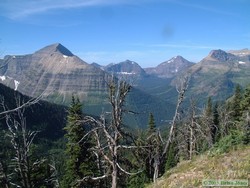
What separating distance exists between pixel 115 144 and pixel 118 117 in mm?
1606

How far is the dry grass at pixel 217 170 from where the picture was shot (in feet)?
45.6

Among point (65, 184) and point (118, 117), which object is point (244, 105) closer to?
point (65, 184)

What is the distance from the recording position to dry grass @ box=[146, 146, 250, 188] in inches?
548

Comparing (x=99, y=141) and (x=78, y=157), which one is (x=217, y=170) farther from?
(x=78, y=157)

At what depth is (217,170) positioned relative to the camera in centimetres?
1507

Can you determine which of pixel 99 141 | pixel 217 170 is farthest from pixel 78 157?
pixel 217 170

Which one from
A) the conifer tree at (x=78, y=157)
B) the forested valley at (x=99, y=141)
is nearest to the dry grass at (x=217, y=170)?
the forested valley at (x=99, y=141)

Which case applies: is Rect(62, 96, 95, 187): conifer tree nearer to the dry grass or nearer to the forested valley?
the forested valley

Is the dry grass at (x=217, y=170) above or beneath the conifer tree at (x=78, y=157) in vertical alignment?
above

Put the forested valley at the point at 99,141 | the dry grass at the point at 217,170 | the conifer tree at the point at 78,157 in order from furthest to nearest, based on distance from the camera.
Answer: the conifer tree at the point at 78,157 < the forested valley at the point at 99,141 < the dry grass at the point at 217,170

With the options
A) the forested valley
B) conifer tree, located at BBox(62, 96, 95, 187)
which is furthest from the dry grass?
conifer tree, located at BBox(62, 96, 95, 187)

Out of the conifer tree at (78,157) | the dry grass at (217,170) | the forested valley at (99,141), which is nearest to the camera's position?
the dry grass at (217,170)

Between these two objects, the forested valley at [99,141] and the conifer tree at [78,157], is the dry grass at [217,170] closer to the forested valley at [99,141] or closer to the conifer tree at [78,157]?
the forested valley at [99,141]

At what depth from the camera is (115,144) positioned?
19.7 meters
